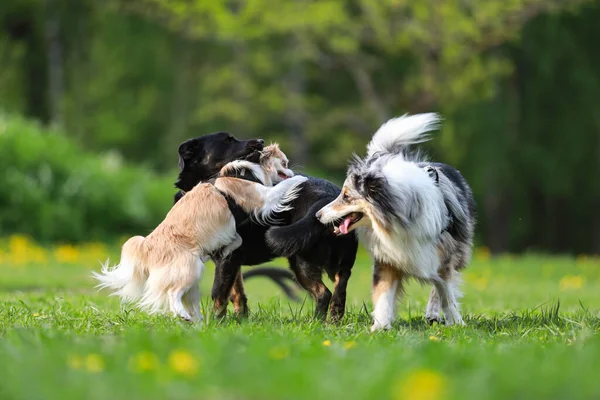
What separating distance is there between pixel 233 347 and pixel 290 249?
2.19 m

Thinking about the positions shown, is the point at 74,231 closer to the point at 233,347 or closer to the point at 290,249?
the point at 290,249

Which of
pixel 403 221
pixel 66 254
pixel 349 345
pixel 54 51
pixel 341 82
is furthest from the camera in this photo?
pixel 341 82

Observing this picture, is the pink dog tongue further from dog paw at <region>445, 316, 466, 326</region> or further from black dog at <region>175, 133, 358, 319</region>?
dog paw at <region>445, 316, 466, 326</region>

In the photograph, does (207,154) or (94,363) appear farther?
(207,154)

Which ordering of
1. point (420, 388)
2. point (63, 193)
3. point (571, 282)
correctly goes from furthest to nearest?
point (63, 193)
point (571, 282)
point (420, 388)

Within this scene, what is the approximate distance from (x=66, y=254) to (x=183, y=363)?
1129cm

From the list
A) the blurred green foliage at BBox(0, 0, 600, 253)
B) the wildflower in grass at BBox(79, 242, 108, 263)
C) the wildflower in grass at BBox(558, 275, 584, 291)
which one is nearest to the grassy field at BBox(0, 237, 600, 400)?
the wildflower in grass at BBox(558, 275, 584, 291)

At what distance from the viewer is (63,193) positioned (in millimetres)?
15750

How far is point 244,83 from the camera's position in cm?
2208

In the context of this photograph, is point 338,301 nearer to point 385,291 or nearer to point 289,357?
point 385,291

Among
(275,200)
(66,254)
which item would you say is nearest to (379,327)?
(275,200)

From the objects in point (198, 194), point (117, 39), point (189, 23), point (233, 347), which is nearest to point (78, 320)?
point (198, 194)

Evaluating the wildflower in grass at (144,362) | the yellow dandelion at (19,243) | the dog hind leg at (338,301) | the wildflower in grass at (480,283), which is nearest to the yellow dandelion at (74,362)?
the wildflower in grass at (144,362)

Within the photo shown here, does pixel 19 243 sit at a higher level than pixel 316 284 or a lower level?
lower
